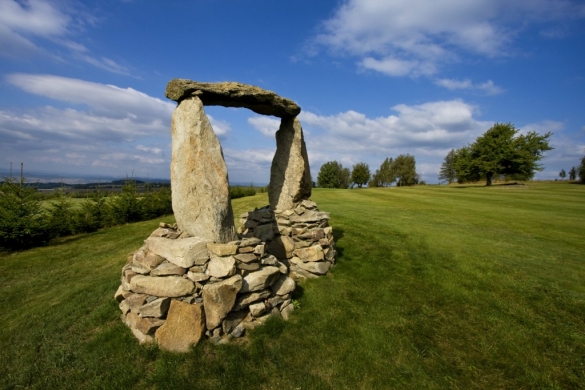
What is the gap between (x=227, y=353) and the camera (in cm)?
500

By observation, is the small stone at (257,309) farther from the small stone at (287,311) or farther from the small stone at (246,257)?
the small stone at (246,257)

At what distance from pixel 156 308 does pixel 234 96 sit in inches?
214

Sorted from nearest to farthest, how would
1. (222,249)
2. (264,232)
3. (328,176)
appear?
(222,249) < (264,232) < (328,176)

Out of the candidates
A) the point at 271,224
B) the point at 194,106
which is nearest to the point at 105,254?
the point at 271,224

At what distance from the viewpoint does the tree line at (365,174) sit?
65.6m

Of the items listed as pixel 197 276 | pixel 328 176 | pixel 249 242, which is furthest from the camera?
pixel 328 176

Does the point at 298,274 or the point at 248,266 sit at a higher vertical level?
the point at 248,266

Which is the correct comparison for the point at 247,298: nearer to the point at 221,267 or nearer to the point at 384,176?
the point at 221,267

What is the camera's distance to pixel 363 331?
18.4ft

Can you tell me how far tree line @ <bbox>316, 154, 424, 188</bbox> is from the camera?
65562 millimetres

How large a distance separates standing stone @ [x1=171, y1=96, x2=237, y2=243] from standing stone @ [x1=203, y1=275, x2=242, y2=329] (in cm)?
121

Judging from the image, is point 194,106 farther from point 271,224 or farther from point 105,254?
point 105,254

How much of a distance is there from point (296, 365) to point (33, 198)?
16.4m

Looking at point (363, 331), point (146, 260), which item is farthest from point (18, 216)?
point (363, 331)
